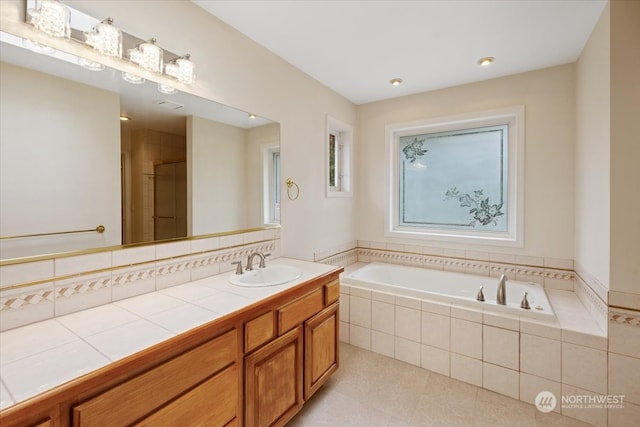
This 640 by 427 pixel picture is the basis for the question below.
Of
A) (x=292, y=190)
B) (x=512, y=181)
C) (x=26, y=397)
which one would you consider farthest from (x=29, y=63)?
(x=512, y=181)

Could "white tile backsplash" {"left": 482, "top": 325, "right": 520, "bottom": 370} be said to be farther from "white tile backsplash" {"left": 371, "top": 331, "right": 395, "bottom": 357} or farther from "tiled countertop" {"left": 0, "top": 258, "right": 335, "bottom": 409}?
"tiled countertop" {"left": 0, "top": 258, "right": 335, "bottom": 409}

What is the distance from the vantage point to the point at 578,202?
7.64 feet

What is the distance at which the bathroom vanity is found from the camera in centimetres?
80

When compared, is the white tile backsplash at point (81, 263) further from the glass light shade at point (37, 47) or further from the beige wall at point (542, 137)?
the beige wall at point (542, 137)

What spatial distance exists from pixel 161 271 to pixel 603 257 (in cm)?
265

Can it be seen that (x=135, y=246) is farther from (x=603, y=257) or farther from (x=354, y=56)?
(x=603, y=257)

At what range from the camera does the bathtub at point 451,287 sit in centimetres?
209

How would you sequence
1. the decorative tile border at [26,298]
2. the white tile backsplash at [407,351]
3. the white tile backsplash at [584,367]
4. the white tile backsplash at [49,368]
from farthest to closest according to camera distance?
the white tile backsplash at [407,351], the white tile backsplash at [584,367], the decorative tile border at [26,298], the white tile backsplash at [49,368]

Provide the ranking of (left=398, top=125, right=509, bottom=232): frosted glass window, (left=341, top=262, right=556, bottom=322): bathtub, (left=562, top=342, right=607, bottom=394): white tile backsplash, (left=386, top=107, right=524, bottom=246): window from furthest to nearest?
(left=398, top=125, right=509, bottom=232): frosted glass window
(left=386, top=107, right=524, bottom=246): window
(left=341, top=262, right=556, bottom=322): bathtub
(left=562, top=342, right=607, bottom=394): white tile backsplash

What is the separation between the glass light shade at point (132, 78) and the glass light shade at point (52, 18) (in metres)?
0.23

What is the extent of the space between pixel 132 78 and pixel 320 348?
187cm

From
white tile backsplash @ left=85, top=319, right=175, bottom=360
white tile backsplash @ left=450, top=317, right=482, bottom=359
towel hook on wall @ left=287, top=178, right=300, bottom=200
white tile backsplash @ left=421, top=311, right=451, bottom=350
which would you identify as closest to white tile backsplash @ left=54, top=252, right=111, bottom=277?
white tile backsplash @ left=85, top=319, right=175, bottom=360

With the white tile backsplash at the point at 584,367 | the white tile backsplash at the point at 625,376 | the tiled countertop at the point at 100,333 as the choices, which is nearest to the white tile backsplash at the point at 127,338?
the tiled countertop at the point at 100,333

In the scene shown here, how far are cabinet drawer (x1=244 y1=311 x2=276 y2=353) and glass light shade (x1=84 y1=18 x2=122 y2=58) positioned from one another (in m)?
1.42
